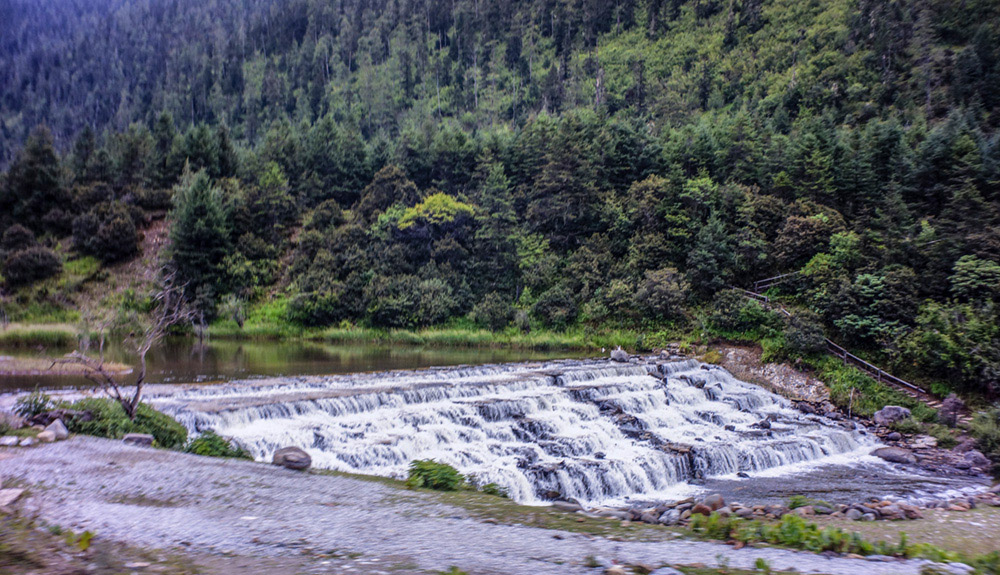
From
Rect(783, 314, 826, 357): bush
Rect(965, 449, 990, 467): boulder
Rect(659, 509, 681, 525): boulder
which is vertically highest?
Rect(783, 314, 826, 357): bush

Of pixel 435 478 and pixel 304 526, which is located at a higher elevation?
pixel 304 526

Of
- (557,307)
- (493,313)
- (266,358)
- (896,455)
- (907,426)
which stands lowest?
(896,455)

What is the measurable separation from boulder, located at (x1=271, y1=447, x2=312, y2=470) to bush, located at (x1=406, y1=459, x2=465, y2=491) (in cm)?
229

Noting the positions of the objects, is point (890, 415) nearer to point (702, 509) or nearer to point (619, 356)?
point (619, 356)

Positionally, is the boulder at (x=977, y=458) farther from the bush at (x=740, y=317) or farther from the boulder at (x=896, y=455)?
the bush at (x=740, y=317)

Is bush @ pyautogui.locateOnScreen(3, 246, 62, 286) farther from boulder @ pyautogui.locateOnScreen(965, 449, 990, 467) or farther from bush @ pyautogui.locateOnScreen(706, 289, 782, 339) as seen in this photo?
boulder @ pyautogui.locateOnScreen(965, 449, 990, 467)

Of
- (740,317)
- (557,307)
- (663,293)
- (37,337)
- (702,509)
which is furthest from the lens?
(557,307)

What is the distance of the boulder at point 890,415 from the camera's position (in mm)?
21016

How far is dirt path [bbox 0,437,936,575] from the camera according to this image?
5.84 m

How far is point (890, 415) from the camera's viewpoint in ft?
69.5

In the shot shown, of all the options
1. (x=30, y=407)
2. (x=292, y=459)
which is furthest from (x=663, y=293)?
(x=30, y=407)

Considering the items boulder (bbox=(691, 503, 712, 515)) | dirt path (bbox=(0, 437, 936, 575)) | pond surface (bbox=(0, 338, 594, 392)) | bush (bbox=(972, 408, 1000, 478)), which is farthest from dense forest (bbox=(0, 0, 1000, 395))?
dirt path (bbox=(0, 437, 936, 575))

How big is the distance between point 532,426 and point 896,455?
38.7ft

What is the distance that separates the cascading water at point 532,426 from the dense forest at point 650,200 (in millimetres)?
8342
